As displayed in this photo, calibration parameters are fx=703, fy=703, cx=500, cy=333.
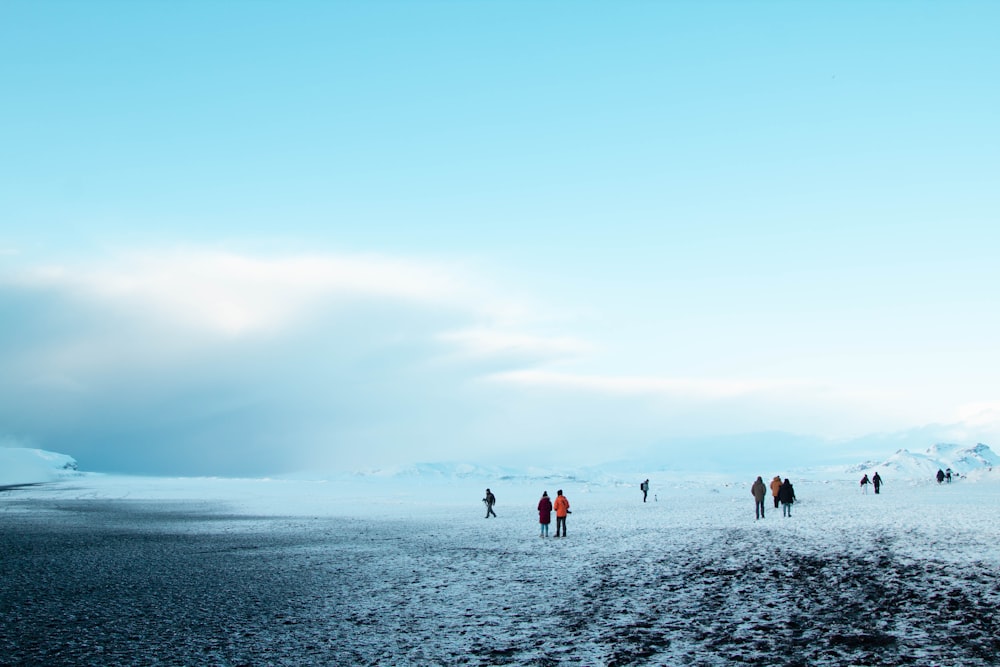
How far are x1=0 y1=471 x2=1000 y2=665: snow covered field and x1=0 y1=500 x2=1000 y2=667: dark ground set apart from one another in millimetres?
64

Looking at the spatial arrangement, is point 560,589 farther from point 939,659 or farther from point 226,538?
point 226,538

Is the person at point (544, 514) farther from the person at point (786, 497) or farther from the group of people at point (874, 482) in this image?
the group of people at point (874, 482)

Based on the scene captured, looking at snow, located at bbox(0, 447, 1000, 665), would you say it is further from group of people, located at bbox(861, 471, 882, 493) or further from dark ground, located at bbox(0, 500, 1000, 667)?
group of people, located at bbox(861, 471, 882, 493)

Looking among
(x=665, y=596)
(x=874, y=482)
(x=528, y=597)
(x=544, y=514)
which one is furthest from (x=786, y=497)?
(x=874, y=482)

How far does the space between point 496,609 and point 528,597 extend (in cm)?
138

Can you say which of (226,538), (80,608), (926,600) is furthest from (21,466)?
(926,600)

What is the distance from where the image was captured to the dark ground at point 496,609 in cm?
1094

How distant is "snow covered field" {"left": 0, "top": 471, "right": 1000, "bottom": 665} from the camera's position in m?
11.1

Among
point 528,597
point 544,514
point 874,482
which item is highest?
point 544,514

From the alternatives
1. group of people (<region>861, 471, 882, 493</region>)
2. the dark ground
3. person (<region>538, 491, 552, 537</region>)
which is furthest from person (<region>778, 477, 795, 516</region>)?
group of people (<region>861, 471, 882, 493</region>)

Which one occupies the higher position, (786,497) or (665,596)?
(786,497)

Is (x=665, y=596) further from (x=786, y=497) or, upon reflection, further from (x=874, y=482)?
(x=874, y=482)

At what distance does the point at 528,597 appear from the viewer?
15438 millimetres

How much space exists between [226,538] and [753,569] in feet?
75.8
